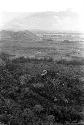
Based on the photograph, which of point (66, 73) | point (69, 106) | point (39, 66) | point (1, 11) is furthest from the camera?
point (1, 11)

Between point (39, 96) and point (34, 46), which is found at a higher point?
point (34, 46)

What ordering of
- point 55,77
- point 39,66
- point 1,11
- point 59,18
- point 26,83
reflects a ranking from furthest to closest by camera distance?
1. point 59,18
2. point 1,11
3. point 39,66
4. point 55,77
5. point 26,83

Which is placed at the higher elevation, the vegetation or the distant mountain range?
the distant mountain range

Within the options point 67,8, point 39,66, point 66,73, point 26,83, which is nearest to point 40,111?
point 26,83

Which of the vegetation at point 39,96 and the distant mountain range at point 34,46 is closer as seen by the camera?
the vegetation at point 39,96

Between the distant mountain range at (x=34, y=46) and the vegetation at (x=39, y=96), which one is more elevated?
the distant mountain range at (x=34, y=46)

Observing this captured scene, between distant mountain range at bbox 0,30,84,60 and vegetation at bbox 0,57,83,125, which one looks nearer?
vegetation at bbox 0,57,83,125

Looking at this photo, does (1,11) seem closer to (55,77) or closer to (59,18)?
(59,18)

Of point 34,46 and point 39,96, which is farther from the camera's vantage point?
point 34,46
